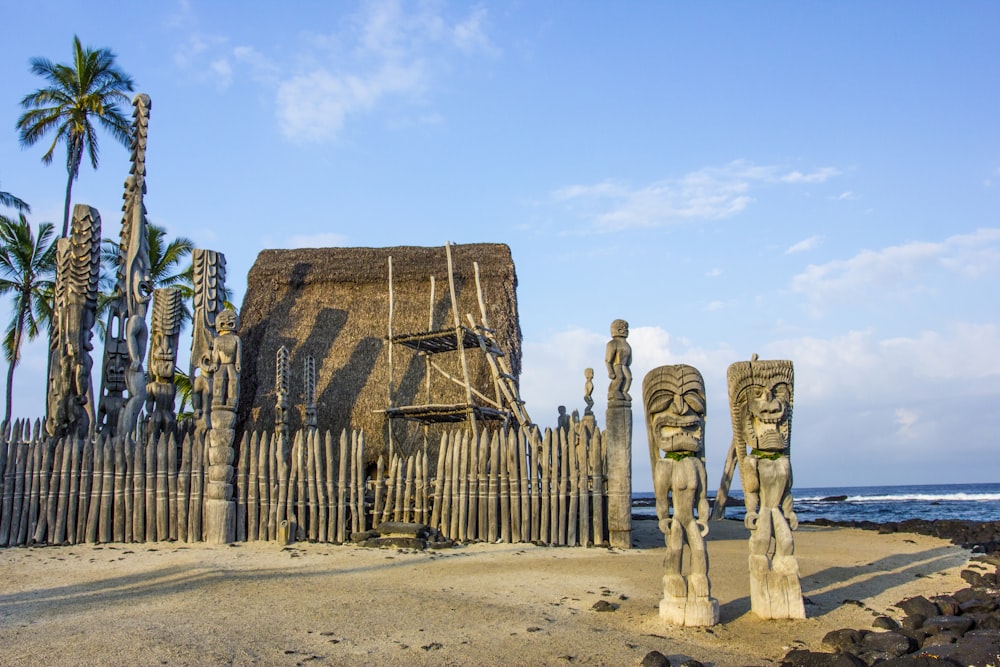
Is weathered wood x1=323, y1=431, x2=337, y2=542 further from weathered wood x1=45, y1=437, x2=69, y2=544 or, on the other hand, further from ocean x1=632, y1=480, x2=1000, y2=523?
ocean x1=632, y1=480, x2=1000, y2=523

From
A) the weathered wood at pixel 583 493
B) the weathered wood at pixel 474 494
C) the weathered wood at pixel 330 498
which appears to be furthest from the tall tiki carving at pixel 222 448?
the weathered wood at pixel 583 493

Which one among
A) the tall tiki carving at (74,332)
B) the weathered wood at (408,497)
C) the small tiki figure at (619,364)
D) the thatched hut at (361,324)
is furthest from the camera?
the thatched hut at (361,324)

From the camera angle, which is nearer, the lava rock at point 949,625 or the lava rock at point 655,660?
the lava rock at point 655,660

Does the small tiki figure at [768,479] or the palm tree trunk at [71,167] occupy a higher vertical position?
the palm tree trunk at [71,167]

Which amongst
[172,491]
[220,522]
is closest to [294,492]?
[220,522]

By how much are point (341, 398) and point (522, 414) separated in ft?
14.2

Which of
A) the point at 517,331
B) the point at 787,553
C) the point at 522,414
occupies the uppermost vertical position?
the point at 517,331

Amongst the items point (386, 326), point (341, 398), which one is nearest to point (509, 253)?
point (386, 326)

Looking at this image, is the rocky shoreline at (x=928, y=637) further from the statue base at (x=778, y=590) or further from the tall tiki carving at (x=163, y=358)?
the tall tiki carving at (x=163, y=358)

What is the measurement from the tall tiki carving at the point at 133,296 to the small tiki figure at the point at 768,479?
33.2 feet

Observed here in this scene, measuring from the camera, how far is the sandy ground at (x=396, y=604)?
573 centimetres

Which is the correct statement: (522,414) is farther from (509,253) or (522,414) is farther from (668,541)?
(668,541)

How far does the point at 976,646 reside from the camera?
222 inches

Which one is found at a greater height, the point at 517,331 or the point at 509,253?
the point at 509,253
